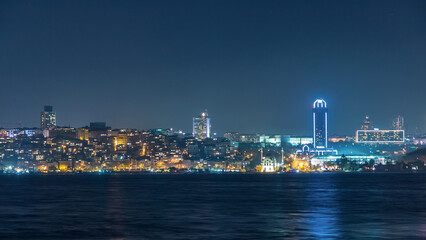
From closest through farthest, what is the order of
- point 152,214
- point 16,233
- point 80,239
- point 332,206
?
point 80,239 → point 16,233 → point 152,214 → point 332,206

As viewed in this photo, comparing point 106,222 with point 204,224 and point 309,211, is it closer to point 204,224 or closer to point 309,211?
point 204,224

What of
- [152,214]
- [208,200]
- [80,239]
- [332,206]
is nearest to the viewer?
[80,239]

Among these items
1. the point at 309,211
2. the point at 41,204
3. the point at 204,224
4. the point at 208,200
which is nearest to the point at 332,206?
the point at 309,211

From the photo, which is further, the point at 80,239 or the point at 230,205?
the point at 230,205

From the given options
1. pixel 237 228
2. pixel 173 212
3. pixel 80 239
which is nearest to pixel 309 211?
pixel 173 212

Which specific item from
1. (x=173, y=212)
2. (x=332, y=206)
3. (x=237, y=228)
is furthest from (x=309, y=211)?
(x=237, y=228)

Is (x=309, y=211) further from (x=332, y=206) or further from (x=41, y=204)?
(x=41, y=204)

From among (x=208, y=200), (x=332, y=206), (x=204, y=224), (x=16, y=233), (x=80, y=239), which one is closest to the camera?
(x=80, y=239)

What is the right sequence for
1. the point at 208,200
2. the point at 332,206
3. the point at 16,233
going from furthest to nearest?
1. the point at 208,200
2. the point at 332,206
3. the point at 16,233

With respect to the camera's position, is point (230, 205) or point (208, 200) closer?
point (230, 205)
